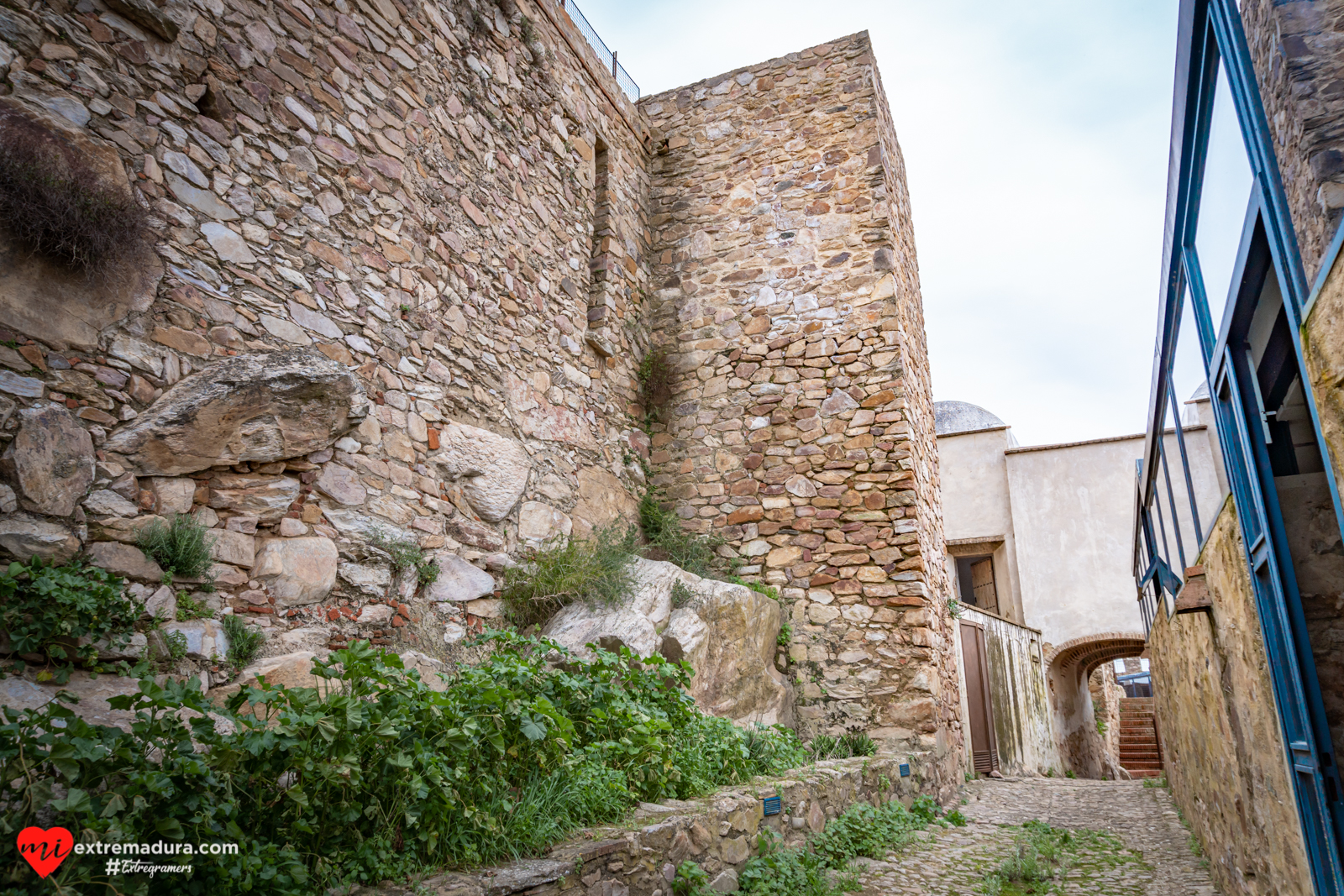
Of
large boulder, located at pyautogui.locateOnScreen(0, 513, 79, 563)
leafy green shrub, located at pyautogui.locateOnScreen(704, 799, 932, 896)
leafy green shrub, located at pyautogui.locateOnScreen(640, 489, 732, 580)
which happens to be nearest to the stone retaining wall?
leafy green shrub, located at pyautogui.locateOnScreen(704, 799, 932, 896)

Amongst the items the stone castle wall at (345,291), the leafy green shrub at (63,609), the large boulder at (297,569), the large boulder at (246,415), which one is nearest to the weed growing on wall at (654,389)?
the stone castle wall at (345,291)

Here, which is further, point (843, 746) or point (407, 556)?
point (843, 746)

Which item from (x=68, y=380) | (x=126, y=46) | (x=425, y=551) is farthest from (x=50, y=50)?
(x=425, y=551)

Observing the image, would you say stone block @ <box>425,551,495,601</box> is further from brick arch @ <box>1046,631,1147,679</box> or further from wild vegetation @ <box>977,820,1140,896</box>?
brick arch @ <box>1046,631,1147,679</box>

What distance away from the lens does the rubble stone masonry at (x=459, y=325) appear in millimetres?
3207

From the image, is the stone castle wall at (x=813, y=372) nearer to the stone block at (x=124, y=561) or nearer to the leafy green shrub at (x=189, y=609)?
the leafy green shrub at (x=189, y=609)

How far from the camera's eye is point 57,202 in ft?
9.48

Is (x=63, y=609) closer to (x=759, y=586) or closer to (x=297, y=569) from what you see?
(x=297, y=569)

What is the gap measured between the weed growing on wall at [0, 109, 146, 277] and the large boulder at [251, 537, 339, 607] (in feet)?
4.42

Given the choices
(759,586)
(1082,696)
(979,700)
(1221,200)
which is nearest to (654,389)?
(759,586)

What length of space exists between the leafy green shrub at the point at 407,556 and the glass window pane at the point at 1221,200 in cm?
370

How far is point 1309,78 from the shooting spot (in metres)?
1.56

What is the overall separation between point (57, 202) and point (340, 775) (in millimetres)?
2410

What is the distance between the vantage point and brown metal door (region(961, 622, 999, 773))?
8.78 metres
